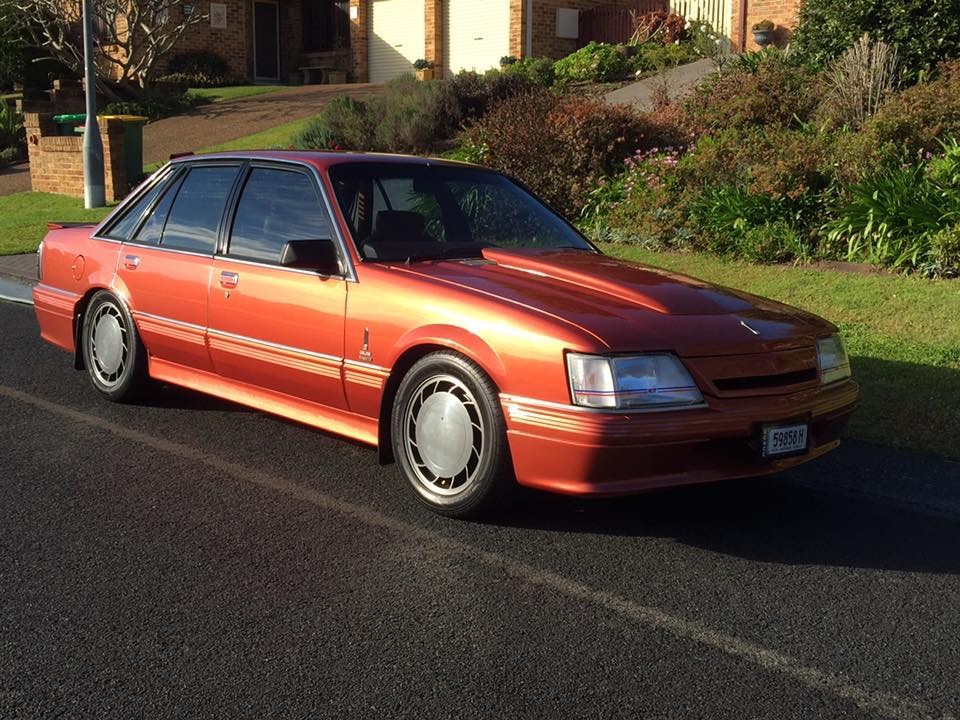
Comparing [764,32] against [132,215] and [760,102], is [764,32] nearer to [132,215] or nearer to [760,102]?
[760,102]

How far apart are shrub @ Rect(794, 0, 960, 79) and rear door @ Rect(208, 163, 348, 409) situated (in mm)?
10426

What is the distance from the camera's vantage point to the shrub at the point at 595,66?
917 inches

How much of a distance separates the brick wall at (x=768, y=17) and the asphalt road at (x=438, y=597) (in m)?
18.5

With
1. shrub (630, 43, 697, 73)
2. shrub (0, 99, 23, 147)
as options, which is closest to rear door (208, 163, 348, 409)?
shrub (630, 43, 697, 73)

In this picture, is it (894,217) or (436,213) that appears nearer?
(436,213)

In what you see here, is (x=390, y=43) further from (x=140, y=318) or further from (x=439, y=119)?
(x=140, y=318)

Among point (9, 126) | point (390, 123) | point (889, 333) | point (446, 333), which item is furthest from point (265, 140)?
point (446, 333)

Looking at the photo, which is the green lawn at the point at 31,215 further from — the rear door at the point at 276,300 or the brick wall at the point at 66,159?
the rear door at the point at 276,300

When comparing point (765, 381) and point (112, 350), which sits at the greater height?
point (765, 381)

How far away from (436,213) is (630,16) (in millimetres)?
23282

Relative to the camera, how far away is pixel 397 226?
550 centimetres

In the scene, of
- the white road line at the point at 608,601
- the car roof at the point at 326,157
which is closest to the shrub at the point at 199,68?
the car roof at the point at 326,157

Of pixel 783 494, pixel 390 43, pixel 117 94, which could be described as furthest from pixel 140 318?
pixel 390 43

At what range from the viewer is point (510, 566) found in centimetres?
426
